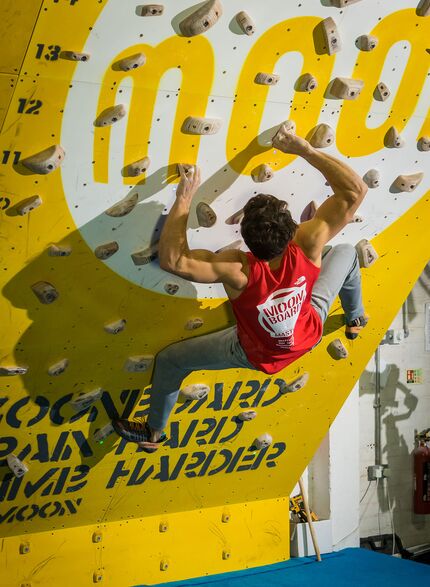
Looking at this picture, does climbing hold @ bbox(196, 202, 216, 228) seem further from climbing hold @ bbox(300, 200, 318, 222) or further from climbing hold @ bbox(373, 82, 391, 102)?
climbing hold @ bbox(373, 82, 391, 102)

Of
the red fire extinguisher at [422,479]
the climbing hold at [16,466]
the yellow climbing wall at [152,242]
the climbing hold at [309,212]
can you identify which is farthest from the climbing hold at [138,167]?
the red fire extinguisher at [422,479]

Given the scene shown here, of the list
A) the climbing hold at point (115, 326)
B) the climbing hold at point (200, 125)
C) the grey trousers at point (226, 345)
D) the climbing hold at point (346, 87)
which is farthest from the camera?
the grey trousers at point (226, 345)

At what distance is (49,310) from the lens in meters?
3.63

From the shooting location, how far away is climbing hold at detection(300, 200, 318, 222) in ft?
12.7

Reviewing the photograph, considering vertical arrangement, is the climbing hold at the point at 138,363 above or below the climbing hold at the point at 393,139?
below

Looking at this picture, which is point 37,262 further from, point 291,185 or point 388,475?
point 388,475

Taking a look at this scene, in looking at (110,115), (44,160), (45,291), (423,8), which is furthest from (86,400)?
(423,8)

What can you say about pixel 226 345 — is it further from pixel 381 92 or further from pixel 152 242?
pixel 381 92

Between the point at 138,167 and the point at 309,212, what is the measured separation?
877 millimetres

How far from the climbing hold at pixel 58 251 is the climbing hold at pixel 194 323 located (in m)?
0.76

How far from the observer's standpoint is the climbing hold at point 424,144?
12.7 feet

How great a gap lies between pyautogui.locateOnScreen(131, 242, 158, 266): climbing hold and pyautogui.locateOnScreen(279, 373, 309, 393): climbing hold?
1.25m

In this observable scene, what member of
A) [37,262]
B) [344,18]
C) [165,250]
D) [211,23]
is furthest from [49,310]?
[344,18]

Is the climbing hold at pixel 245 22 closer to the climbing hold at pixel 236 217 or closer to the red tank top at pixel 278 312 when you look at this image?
the climbing hold at pixel 236 217
